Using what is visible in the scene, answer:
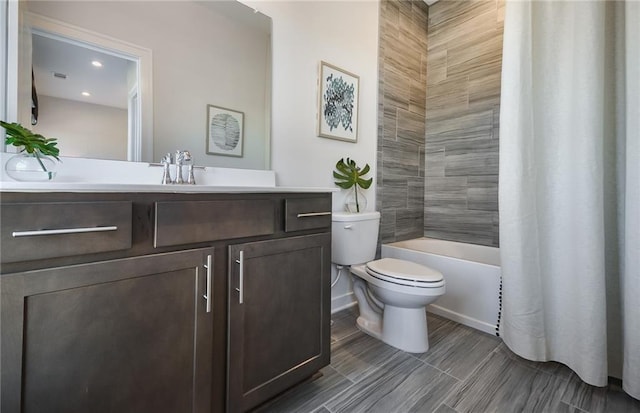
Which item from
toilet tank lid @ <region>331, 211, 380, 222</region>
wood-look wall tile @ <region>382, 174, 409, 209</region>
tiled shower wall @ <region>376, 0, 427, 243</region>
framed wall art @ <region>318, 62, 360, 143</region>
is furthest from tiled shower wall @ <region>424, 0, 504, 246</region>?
toilet tank lid @ <region>331, 211, 380, 222</region>

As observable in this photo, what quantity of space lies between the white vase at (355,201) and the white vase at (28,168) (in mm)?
1655

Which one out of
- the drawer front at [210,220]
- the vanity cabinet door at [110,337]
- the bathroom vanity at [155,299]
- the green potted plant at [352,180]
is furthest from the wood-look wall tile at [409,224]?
the vanity cabinet door at [110,337]

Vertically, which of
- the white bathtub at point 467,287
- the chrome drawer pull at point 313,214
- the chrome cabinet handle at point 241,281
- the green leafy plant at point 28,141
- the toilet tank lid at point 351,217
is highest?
the green leafy plant at point 28,141

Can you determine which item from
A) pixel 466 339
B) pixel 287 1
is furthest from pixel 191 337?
pixel 287 1

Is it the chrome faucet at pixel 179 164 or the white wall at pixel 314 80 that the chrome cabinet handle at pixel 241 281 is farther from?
the white wall at pixel 314 80

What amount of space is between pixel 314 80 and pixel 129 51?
1056 mm

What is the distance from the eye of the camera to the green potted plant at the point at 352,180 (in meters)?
2.04

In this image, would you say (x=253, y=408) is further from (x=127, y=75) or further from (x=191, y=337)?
(x=127, y=75)

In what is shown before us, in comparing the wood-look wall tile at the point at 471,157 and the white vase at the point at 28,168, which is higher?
the wood-look wall tile at the point at 471,157

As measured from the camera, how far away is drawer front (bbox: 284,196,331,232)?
109 cm

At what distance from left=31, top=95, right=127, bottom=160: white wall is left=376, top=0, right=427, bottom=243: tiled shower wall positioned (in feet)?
5.89

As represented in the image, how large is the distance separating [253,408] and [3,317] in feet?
2.70

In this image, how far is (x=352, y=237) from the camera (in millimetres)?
1787

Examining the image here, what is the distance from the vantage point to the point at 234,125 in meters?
1.53
